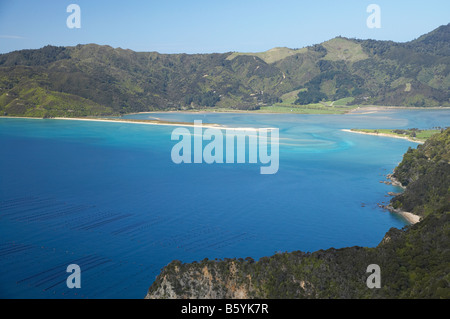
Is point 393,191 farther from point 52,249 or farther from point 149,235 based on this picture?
point 52,249

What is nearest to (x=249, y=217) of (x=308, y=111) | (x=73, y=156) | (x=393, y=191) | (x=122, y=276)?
(x=122, y=276)

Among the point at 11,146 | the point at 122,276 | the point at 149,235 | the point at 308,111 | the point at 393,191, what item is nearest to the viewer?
the point at 122,276

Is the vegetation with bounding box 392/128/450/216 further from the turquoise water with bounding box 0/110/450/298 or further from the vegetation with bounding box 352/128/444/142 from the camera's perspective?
the vegetation with bounding box 352/128/444/142

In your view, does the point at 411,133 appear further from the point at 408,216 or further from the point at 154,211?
the point at 154,211

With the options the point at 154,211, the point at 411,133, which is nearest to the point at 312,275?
the point at 154,211

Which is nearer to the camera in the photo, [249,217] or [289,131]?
[249,217]

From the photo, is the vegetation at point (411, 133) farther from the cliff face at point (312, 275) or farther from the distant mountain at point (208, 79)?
the distant mountain at point (208, 79)
